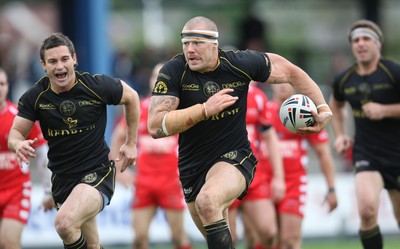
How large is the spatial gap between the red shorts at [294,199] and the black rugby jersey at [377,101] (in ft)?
4.28

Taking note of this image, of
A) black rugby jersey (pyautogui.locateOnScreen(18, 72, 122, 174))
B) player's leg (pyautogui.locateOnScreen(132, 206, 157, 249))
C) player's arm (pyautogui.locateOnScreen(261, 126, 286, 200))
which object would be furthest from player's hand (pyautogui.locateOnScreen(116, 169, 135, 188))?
black rugby jersey (pyautogui.locateOnScreen(18, 72, 122, 174))

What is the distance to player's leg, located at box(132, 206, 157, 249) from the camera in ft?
40.8

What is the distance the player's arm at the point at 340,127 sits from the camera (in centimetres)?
1147

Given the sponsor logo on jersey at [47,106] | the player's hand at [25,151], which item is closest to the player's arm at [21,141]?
the player's hand at [25,151]

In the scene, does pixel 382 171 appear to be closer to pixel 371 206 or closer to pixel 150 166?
pixel 371 206

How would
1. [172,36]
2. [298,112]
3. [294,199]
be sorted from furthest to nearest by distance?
[172,36]
[294,199]
[298,112]

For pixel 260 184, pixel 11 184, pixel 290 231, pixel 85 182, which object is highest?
pixel 85 182

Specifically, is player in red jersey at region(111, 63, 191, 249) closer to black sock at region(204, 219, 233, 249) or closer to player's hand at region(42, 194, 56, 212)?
player's hand at region(42, 194, 56, 212)

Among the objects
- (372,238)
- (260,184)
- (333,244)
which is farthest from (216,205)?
(333,244)

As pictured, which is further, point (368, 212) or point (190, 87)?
point (368, 212)

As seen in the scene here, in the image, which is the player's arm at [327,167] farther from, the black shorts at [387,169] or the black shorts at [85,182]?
the black shorts at [85,182]

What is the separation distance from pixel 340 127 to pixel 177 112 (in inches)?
143

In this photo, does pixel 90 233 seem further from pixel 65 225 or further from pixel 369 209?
pixel 369 209

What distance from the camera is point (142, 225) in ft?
41.1
